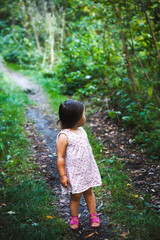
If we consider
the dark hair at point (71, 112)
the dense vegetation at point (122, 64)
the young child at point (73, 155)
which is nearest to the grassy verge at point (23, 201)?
the young child at point (73, 155)

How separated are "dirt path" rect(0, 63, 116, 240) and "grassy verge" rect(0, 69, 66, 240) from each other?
15 centimetres

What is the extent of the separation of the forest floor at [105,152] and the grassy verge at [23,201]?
0.60 ft

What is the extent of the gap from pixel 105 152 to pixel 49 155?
111 centimetres

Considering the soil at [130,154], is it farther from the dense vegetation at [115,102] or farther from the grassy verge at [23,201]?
the grassy verge at [23,201]

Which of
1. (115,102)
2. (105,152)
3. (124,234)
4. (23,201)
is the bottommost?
(105,152)

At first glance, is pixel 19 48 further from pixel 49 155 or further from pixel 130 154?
pixel 130 154

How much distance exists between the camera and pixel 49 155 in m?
4.23

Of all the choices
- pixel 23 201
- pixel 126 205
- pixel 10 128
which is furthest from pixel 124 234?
pixel 10 128

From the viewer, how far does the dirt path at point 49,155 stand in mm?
2423

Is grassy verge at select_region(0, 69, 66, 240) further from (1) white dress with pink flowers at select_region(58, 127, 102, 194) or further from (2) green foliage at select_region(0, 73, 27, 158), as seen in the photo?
(1) white dress with pink flowers at select_region(58, 127, 102, 194)

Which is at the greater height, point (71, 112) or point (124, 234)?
point (71, 112)

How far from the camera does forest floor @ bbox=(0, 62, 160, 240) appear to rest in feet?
8.40

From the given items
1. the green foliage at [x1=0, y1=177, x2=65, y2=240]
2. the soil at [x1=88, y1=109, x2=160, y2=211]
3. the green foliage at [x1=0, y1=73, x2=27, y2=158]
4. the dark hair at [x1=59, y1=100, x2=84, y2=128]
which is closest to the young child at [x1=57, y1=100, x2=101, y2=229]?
the dark hair at [x1=59, y1=100, x2=84, y2=128]

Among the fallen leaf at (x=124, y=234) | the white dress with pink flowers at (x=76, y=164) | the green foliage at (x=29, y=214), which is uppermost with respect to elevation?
the white dress with pink flowers at (x=76, y=164)
